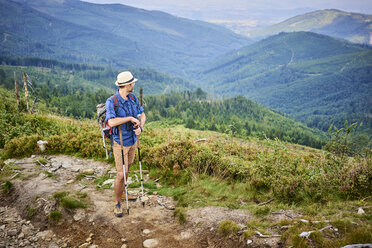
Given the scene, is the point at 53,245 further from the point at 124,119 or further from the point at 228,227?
the point at 228,227

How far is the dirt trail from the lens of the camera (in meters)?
5.97

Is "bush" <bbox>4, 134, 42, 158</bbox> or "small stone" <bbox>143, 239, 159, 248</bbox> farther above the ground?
"small stone" <bbox>143, 239, 159, 248</bbox>

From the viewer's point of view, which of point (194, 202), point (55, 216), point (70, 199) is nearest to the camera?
point (55, 216)

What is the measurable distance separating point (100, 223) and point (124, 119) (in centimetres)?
306

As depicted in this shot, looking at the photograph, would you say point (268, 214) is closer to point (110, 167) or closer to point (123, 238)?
point (123, 238)

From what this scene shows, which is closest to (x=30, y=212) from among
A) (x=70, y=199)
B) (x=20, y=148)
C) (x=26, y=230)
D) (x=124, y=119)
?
Answer: (x=26, y=230)

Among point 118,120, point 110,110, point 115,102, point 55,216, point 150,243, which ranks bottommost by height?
point 55,216

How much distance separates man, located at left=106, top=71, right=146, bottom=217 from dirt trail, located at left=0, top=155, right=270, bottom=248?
28.0 inches

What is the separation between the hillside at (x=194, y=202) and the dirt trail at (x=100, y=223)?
3 centimetres

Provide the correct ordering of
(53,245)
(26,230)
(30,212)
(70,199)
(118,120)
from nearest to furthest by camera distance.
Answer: (53,245) → (118,120) → (26,230) → (30,212) → (70,199)

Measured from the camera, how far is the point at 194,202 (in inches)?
300

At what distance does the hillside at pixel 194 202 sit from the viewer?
5488mm

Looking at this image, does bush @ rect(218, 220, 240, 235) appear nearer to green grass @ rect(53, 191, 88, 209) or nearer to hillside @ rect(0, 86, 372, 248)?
hillside @ rect(0, 86, 372, 248)

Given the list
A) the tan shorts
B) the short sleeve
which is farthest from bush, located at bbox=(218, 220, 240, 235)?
the short sleeve
